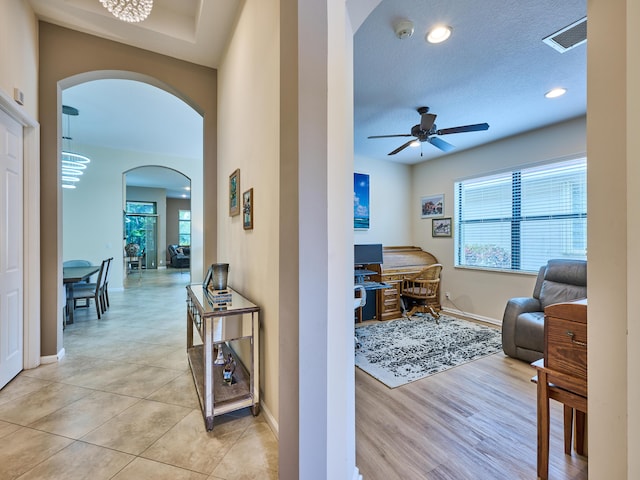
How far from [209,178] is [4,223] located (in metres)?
1.84

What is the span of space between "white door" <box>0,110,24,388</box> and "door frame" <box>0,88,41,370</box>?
0.05 m

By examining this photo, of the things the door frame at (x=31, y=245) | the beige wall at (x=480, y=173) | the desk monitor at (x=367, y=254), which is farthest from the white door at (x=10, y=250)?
the beige wall at (x=480, y=173)

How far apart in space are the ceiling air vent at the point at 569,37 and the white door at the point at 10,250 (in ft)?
14.8

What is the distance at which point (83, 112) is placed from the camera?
4.51m

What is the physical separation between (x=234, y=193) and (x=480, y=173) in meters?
4.25

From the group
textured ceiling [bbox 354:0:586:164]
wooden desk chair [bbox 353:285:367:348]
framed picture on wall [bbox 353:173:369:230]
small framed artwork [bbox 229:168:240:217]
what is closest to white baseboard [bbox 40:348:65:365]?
small framed artwork [bbox 229:168:240:217]

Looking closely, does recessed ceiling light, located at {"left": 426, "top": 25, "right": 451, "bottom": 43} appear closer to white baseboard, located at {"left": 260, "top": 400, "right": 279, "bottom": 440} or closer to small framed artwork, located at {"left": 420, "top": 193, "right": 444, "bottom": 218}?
white baseboard, located at {"left": 260, "top": 400, "right": 279, "bottom": 440}

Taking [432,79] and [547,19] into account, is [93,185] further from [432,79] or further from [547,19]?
[547,19]

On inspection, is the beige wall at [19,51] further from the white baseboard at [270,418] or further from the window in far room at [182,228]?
the window in far room at [182,228]

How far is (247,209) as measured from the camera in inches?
87.4

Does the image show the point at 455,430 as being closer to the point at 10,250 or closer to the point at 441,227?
the point at 10,250

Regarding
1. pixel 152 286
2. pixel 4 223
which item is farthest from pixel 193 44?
pixel 152 286

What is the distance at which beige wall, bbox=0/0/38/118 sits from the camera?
214cm

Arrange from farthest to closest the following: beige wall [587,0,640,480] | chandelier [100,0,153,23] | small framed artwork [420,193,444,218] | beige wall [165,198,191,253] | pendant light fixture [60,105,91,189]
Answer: beige wall [165,198,191,253] < small framed artwork [420,193,444,218] < pendant light fixture [60,105,91,189] < chandelier [100,0,153,23] < beige wall [587,0,640,480]
